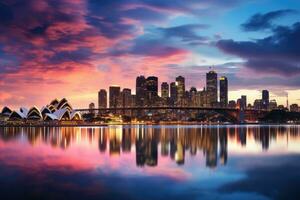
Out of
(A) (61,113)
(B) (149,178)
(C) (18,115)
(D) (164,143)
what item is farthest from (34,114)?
(B) (149,178)

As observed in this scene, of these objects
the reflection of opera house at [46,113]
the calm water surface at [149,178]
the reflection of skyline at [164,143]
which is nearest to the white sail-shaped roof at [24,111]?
the reflection of opera house at [46,113]

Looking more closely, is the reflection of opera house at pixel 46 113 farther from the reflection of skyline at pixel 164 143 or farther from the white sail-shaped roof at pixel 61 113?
the reflection of skyline at pixel 164 143

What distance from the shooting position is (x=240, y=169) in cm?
1697

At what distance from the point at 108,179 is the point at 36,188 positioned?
108 inches

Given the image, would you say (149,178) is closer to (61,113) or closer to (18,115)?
(61,113)

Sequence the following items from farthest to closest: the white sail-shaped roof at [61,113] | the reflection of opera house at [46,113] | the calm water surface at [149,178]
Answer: the white sail-shaped roof at [61,113], the reflection of opera house at [46,113], the calm water surface at [149,178]

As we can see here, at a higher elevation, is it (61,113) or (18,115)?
(61,113)

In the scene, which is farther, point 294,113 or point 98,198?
point 294,113

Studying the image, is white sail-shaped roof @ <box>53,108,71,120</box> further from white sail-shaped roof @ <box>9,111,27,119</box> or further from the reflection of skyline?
the reflection of skyline

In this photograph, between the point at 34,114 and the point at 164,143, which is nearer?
the point at 164,143

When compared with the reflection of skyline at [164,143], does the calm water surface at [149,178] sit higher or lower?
higher

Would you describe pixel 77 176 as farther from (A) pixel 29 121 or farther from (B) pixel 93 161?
(A) pixel 29 121

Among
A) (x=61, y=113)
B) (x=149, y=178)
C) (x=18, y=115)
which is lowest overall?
(x=18, y=115)

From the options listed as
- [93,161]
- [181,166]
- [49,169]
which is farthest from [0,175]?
[181,166]
